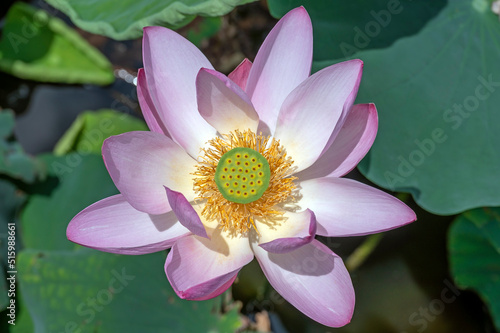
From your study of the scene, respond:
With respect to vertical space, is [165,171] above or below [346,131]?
below

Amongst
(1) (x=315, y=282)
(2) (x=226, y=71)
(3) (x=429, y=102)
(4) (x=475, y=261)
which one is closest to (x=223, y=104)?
(1) (x=315, y=282)

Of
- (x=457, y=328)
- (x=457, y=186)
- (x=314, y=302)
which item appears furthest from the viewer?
(x=457, y=328)

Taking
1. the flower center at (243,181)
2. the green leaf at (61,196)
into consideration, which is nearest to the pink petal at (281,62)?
the flower center at (243,181)

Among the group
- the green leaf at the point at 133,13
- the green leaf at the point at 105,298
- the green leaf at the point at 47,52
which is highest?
the green leaf at the point at 133,13

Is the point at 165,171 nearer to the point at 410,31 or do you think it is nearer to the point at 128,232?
the point at 128,232

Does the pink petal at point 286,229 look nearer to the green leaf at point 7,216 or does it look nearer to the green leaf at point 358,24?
the green leaf at point 358,24

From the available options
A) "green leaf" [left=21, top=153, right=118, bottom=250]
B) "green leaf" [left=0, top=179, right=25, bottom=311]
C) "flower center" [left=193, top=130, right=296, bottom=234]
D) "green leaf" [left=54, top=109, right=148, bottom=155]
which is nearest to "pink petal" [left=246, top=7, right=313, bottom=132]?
"flower center" [left=193, top=130, right=296, bottom=234]

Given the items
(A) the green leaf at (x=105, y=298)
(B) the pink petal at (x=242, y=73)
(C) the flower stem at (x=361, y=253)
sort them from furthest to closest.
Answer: (C) the flower stem at (x=361, y=253) < (A) the green leaf at (x=105, y=298) < (B) the pink petal at (x=242, y=73)

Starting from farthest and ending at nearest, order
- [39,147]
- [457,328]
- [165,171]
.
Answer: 1. [39,147]
2. [457,328]
3. [165,171]

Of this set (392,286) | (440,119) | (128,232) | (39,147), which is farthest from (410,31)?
(39,147)
